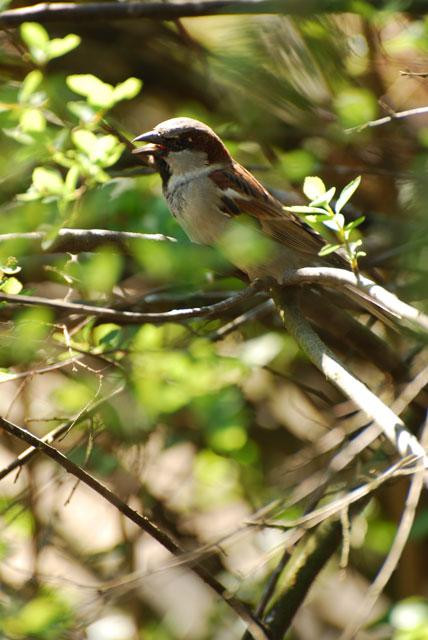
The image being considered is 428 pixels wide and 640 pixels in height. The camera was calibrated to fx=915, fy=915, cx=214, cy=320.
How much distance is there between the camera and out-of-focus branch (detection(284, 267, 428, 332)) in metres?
Result: 2.01

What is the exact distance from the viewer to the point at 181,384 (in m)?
3.49

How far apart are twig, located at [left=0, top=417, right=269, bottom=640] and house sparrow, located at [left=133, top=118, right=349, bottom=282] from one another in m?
1.45

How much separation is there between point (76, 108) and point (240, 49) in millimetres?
619

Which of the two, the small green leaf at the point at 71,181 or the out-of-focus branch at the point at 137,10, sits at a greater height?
the out-of-focus branch at the point at 137,10

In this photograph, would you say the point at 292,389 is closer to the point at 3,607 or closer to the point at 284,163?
the point at 284,163

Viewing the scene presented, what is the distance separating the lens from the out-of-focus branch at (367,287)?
6.59ft

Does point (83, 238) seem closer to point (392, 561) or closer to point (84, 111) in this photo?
point (84, 111)

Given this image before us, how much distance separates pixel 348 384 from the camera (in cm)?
234

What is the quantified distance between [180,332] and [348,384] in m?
1.70

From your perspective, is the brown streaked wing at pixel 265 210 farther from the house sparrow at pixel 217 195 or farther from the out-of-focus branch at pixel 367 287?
the out-of-focus branch at pixel 367 287

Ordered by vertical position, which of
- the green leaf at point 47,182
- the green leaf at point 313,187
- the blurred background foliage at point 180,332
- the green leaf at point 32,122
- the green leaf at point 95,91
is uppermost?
the green leaf at point 95,91

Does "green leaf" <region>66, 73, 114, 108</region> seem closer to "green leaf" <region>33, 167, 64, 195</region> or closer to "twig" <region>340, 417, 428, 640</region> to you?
"green leaf" <region>33, 167, 64, 195</region>

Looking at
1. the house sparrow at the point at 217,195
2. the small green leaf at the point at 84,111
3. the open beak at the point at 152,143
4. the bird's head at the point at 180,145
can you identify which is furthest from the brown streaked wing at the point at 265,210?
the small green leaf at the point at 84,111

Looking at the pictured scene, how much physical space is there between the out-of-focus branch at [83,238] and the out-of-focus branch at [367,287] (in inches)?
18.7
